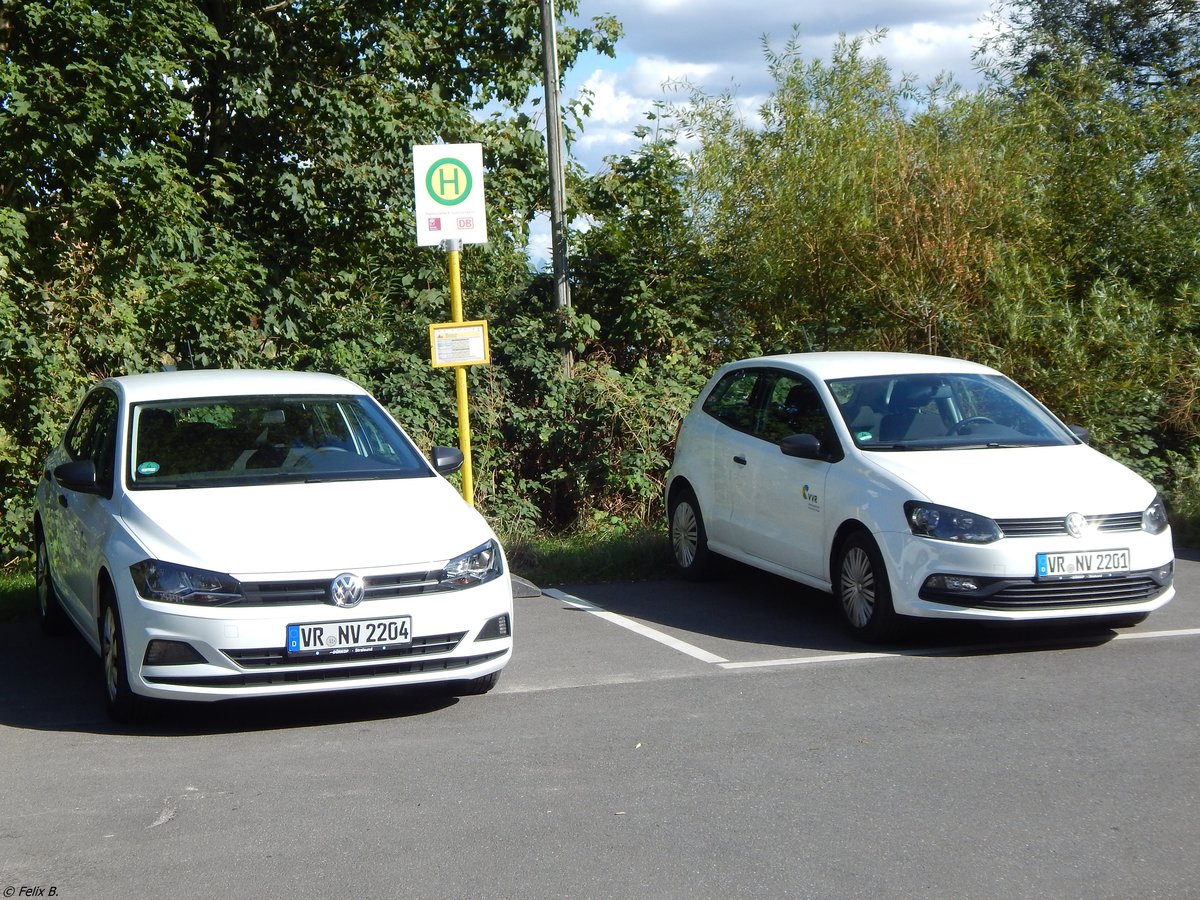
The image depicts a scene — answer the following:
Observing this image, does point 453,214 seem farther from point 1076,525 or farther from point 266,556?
point 1076,525

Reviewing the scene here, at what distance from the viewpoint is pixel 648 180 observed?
14484mm

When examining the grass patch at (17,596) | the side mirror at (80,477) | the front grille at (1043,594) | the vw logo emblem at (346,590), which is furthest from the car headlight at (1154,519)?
the grass patch at (17,596)

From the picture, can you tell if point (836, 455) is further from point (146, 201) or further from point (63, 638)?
point (146, 201)

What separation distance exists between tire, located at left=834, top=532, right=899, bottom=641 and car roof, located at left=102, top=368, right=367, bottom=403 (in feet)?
9.92

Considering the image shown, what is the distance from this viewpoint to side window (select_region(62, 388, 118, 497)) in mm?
7238

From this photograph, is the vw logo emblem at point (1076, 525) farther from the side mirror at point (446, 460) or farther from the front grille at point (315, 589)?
the front grille at point (315, 589)

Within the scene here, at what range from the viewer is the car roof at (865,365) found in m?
9.22

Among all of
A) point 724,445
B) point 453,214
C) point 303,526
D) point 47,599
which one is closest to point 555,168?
point 453,214

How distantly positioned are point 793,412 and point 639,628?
1.79 metres

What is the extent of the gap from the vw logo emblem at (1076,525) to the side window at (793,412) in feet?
5.37

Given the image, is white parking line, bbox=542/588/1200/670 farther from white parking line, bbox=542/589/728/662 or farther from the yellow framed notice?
the yellow framed notice

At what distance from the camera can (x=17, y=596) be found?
9.67 meters

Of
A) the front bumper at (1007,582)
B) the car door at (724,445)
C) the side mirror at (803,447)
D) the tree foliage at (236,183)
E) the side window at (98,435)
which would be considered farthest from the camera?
the tree foliage at (236,183)

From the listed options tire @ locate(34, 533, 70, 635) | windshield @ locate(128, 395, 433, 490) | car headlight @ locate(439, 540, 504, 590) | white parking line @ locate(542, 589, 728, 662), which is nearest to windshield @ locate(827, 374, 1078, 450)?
white parking line @ locate(542, 589, 728, 662)
